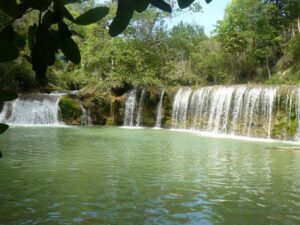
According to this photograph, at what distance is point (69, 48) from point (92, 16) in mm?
139

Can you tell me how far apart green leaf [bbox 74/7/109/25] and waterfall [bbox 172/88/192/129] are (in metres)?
21.1

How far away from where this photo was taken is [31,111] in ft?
75.0

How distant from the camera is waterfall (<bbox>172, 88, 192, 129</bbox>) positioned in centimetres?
2258

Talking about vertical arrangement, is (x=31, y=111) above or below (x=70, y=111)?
below

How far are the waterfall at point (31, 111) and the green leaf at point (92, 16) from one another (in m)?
21.9

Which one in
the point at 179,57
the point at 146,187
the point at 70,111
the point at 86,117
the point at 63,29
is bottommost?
the point at 146,187

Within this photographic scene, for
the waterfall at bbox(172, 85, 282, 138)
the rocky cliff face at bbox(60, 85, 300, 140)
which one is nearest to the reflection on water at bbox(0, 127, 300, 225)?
the rocky cliff face at bbox(60, 85, 300, 140)

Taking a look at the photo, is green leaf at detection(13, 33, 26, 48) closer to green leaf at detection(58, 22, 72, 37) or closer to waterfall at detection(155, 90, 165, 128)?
green leaf at detection(58, 22, 72, 37)

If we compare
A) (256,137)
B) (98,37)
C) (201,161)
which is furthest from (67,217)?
(98,37)

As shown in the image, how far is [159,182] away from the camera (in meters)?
6.79

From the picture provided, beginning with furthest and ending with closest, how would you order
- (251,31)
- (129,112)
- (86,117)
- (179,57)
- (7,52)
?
(179,57) < (251,31) < (129,112) < (86,117) < (7,52)

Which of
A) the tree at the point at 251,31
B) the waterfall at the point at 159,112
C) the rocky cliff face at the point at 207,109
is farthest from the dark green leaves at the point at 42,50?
the tree at the point at 251,31

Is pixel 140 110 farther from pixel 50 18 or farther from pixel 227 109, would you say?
pixel 50 18

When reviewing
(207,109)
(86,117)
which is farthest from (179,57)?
(207,109)
